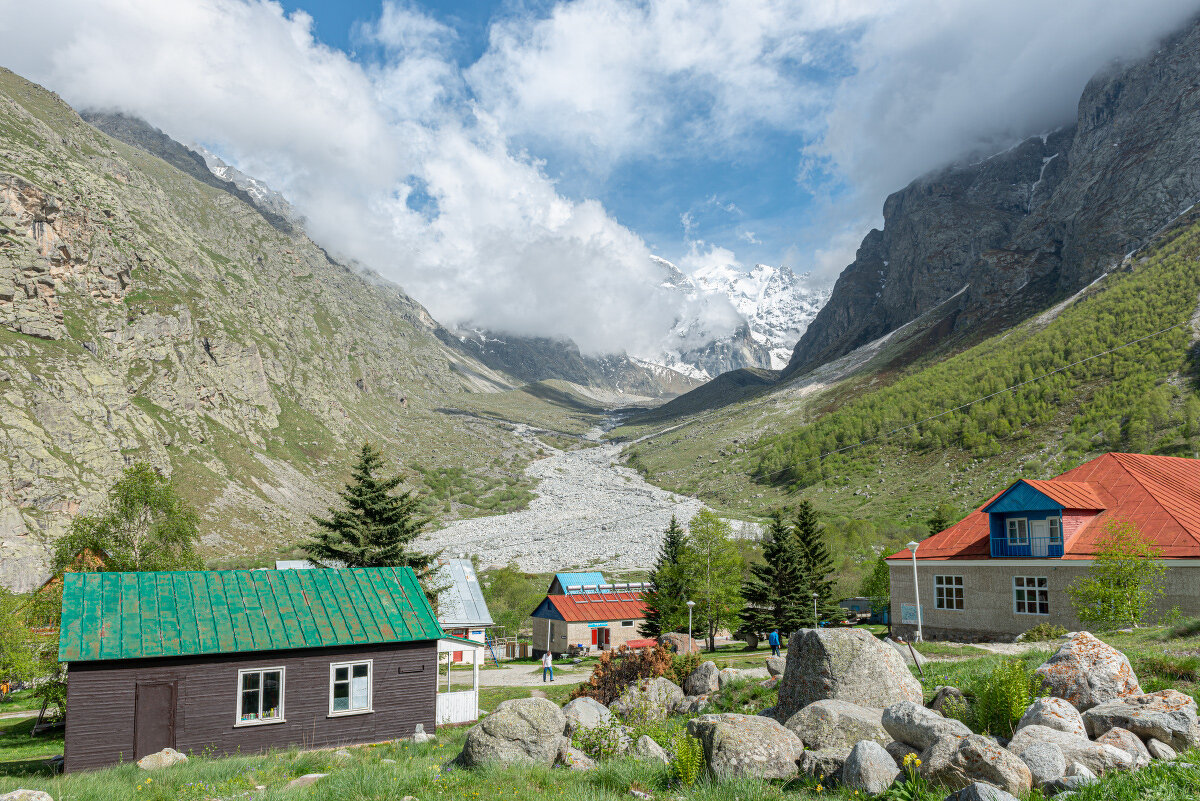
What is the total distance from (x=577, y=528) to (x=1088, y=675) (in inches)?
4375

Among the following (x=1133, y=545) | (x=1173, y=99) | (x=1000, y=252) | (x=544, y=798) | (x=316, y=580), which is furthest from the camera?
(x=1000, y=252)

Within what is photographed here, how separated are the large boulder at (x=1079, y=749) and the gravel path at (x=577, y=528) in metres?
65.4

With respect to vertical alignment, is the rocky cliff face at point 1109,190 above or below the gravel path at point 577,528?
above

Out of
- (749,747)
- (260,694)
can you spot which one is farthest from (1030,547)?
(260,694)

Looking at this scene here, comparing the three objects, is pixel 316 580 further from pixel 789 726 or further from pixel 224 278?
pixel 224 278

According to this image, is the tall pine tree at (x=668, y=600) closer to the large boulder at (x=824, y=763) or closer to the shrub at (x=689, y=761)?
the shrub at (x=689, y=761)

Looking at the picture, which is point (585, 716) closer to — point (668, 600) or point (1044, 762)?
point (1044, 762)

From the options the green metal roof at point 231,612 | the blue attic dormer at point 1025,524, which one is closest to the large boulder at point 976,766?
the green metal roof at point 231,612

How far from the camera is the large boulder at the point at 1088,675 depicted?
9953 millimetres

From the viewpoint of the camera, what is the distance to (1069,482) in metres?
28.4

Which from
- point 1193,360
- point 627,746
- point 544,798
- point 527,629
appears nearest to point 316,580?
point 627,746

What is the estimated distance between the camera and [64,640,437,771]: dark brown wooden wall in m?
15.8

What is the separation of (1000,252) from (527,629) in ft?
511

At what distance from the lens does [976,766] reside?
7.00 meters
